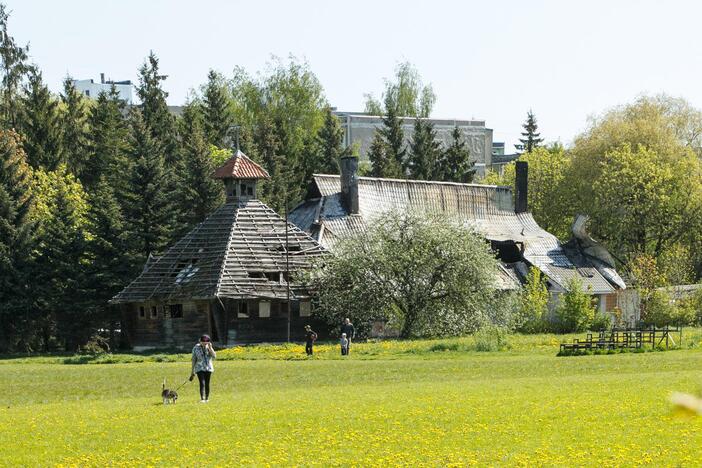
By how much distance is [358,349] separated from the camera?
52.9 m

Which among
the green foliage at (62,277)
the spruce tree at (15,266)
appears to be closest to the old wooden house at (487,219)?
the green foliage at (62,277)

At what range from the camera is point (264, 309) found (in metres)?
61.5

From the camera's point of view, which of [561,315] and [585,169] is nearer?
[561,315]

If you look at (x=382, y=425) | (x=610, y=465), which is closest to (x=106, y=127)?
(x=382, y=425)

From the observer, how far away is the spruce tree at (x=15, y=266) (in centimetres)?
6231

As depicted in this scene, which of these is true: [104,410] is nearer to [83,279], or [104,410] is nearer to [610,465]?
[610,465]

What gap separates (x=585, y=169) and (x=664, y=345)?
152 ft

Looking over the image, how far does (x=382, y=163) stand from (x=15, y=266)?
152 feet

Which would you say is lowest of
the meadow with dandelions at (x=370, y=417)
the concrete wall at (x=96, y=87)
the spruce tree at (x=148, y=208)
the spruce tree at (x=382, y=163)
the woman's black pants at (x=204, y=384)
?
the meadow with dandelions at (x=370, y=417)

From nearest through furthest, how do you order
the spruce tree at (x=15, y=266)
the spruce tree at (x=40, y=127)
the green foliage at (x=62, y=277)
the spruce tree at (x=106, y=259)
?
the spruce tree at (x=15, y=266)
the green foliage at (x=62, y=277)
the spruce tree at (x=106, y=259)
the spruce tree at (x=40, y=127)

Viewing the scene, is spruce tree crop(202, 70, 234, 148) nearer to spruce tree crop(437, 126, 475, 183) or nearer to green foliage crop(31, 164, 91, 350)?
spruce tree crop(437, 126, 475, 183)

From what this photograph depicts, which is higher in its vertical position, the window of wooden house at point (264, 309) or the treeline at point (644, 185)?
the treeline at point (644, 185)

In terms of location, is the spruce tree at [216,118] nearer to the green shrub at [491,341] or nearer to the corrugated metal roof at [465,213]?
the corrugated metal roof at [465,213]

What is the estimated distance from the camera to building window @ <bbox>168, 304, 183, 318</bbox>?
61.8m
